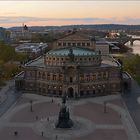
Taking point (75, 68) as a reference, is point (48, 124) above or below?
below

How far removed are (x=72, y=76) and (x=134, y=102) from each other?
61.9ft

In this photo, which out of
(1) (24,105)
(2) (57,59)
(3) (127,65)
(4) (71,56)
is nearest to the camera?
(1) (24,105)

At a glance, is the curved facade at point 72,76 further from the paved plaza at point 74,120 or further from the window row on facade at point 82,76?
the paved plaza at point 74,120

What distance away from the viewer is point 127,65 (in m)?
134

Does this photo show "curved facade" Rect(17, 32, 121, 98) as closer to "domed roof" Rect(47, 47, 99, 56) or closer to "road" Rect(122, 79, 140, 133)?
"domed roof" Rect(47, 47, 99, 56)

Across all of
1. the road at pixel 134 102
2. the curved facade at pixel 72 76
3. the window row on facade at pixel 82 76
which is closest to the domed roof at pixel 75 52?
the curved facade at pixel 72 76

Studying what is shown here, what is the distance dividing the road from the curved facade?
5.32 m

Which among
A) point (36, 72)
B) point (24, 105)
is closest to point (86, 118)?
point (24, 105)

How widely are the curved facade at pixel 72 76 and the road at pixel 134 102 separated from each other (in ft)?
17.5

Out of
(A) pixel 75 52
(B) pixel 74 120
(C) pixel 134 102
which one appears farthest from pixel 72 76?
(B) pixel 74 120

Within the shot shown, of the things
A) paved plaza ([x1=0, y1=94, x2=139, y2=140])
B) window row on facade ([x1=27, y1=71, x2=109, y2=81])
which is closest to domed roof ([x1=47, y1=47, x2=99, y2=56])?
window row on facade ([x1=27, y1=71, x2=109, y2=81])

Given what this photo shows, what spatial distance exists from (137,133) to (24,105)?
1272 inches

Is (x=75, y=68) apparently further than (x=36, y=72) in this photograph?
No

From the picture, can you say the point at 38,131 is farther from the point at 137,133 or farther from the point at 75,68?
the point at 75,68
